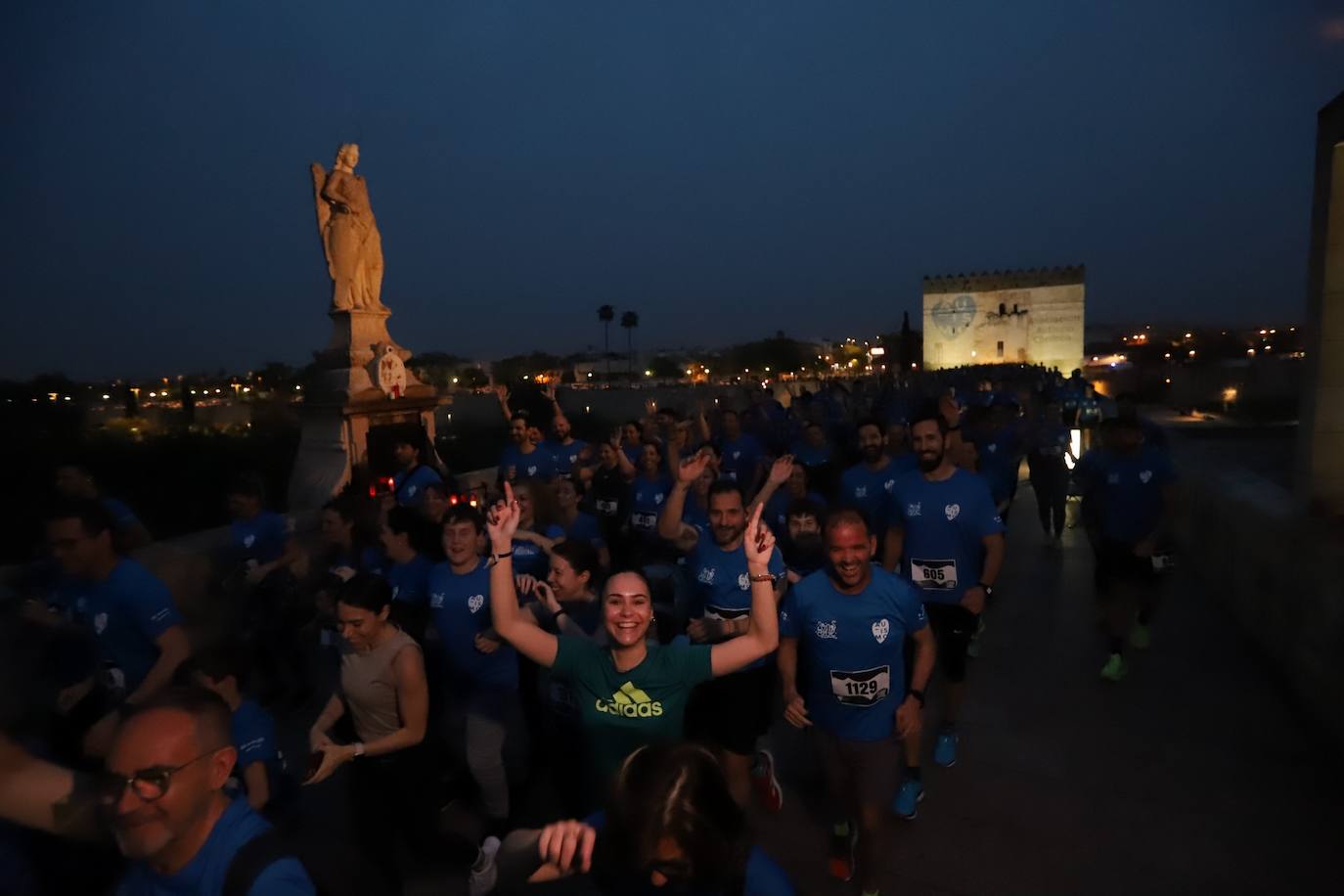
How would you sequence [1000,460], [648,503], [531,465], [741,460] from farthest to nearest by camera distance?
[741,460]
[1000,460]
[531,465]
[648,503]

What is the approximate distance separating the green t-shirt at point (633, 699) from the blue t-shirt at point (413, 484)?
317cm

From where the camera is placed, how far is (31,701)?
3.97 meters

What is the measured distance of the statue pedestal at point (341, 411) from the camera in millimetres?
8805

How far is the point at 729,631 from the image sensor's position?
364 cm

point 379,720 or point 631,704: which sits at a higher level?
point 631,704

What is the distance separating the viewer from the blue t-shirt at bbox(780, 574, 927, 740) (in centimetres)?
314

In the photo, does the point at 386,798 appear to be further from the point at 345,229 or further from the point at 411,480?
the point at 345,229

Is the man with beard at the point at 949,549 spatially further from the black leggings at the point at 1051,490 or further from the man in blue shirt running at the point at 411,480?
the black leggings at the point at 1051,490

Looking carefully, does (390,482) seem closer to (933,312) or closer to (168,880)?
(168,880)

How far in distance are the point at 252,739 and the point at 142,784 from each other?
131 cm

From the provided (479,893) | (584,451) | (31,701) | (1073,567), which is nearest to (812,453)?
(584,451)

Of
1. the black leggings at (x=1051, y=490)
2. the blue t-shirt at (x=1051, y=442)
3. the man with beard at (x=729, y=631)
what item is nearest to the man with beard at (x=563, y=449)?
the man with beard at (x=729, y=631)

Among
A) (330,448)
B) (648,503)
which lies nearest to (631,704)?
(648,503)

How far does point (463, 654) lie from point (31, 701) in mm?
2451
